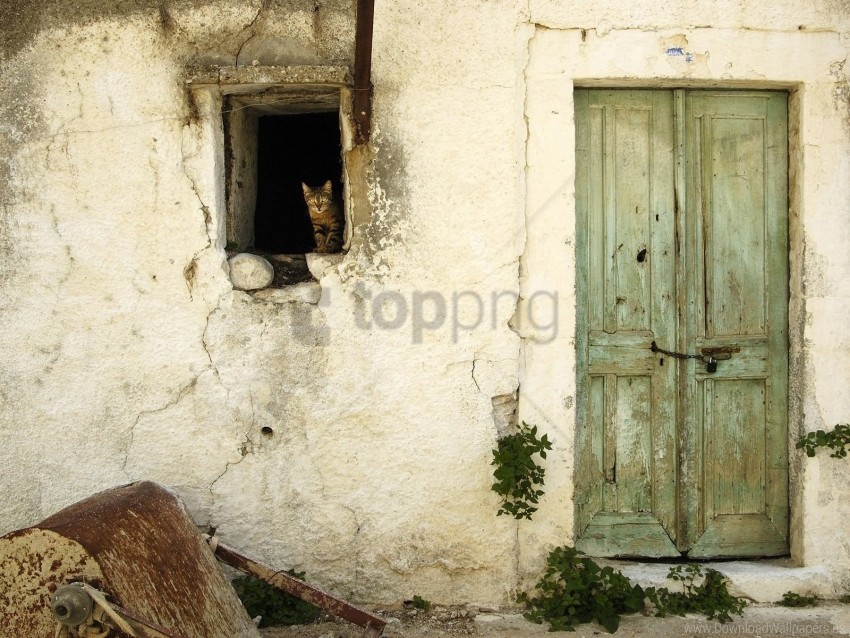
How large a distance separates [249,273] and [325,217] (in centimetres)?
48

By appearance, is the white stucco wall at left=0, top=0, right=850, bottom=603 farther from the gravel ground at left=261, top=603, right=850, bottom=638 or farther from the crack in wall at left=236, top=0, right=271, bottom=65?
the gravel ground at left=261, top=603, right=850, bottom=638

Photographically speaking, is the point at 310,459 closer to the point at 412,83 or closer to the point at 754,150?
the point at 412,83

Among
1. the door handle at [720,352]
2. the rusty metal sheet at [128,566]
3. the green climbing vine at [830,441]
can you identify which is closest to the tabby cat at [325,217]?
the rusty metal sheet at [128,566]

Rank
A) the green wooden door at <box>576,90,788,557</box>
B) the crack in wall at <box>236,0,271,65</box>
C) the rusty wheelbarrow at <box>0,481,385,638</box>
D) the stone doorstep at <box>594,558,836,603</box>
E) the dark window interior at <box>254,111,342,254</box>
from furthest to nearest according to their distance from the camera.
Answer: the dark window interior at <box>254,111,342,254</box>, the green wooden door at <box>576,90,788,557</box>, the stone doorstep at <box>594,558,836,603</box>, the crack in wall at <box>236,0,271,65</box>, the rusty wheelbarrow at <box>0,481,385,638</box>

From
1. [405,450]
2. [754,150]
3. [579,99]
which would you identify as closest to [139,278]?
[405,450]

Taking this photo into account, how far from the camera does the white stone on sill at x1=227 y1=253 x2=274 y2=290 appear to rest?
355cm

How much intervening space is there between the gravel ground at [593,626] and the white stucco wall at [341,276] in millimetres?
118

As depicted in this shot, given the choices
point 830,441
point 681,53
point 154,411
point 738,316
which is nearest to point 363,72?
point 681,53

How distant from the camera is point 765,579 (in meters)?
3.61

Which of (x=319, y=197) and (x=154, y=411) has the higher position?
(x=319, y=197)

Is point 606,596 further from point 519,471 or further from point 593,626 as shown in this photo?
point 519,471

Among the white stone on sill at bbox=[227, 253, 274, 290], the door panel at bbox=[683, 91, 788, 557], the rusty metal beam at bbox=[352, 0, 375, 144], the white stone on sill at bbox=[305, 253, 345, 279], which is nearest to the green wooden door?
the door panel at bbox=[683, 91, 788, 557]

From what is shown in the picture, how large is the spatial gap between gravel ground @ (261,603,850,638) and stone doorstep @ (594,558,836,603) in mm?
69

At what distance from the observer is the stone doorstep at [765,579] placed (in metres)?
3.60
